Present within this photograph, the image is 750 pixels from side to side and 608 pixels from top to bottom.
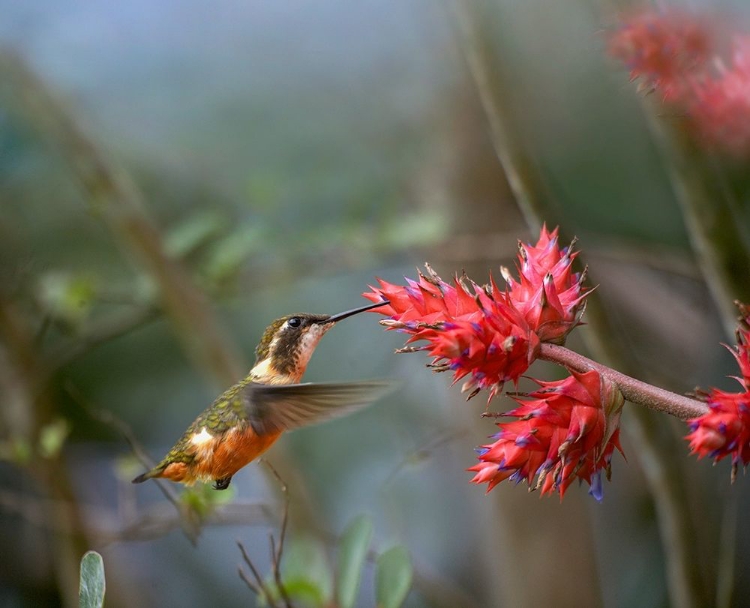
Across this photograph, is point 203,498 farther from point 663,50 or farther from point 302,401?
point 663,50

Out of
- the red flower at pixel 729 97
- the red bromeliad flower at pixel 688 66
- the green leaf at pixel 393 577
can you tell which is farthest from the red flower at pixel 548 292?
the green leaf at pixel 393 577

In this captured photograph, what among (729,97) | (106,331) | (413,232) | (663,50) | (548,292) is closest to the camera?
(548,292)

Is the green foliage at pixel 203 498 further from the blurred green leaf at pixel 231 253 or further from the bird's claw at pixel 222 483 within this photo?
the blurred green leaf at pixel 231 253

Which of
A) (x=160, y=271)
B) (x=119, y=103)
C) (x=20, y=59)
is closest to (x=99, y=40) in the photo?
(x=119, y=103)

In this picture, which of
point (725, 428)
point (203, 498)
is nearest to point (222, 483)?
point (203, 498)

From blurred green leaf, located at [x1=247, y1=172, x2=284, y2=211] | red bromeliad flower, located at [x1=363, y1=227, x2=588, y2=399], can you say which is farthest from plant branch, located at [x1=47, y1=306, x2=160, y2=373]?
red bromeliad flower, located at [x1=363, y1=227, x2=588, y2=399]
